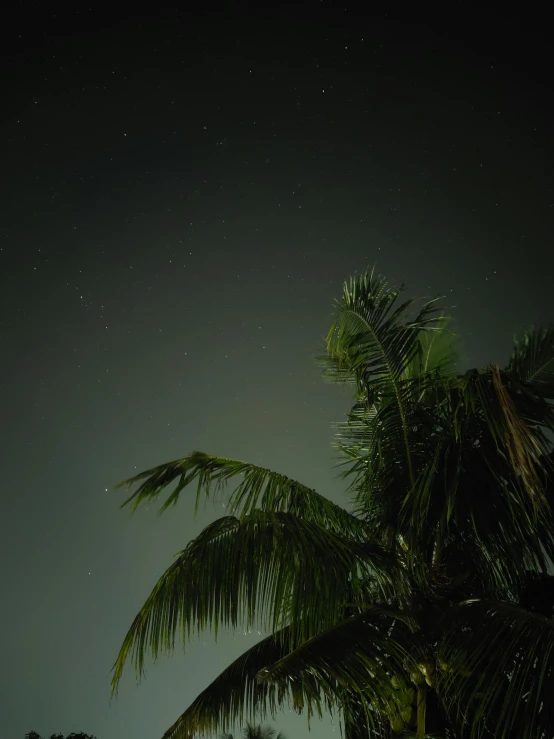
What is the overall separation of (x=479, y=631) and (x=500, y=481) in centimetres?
101

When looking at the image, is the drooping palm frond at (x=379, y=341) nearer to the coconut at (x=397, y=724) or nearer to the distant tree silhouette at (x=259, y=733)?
the coconut at (x=397, y=724)

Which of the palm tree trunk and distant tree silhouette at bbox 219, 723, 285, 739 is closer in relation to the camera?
the palm tree trunk

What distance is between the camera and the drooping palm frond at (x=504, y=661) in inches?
148

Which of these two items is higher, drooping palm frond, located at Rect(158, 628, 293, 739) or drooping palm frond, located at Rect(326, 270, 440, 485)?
drooping palm frond, located at Rect(326, 270, 440, 485)

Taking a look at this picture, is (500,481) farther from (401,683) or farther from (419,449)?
(401,683)

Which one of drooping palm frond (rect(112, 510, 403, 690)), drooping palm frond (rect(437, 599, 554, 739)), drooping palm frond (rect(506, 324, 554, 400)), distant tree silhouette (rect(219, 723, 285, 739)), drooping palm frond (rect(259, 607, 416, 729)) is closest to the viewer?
A: drooping palm frond (rect(437, 599, 554, 739))

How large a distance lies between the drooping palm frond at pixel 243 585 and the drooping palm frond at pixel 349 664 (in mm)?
144

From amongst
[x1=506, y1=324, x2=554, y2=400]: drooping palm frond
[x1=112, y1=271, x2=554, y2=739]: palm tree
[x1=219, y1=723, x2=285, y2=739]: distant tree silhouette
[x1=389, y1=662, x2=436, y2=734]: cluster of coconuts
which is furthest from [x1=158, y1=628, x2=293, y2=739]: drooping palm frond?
[x1=219, y1=723, x2=285, y2=739]: distant tree silhouette

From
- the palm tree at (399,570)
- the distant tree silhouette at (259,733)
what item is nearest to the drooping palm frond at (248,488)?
the palm tree at (399,570)

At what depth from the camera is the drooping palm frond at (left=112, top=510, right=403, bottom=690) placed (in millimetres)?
4543

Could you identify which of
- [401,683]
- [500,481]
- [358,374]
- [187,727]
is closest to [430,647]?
[401,683]

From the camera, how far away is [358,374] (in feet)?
20.1

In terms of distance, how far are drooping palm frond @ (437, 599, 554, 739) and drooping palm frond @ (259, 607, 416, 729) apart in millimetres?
325

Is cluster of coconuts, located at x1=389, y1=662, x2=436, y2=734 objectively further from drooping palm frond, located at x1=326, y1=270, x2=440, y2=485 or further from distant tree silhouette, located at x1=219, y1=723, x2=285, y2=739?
distant tree silhouette, located at x1=219, y1=723, x2=285, y2=739
